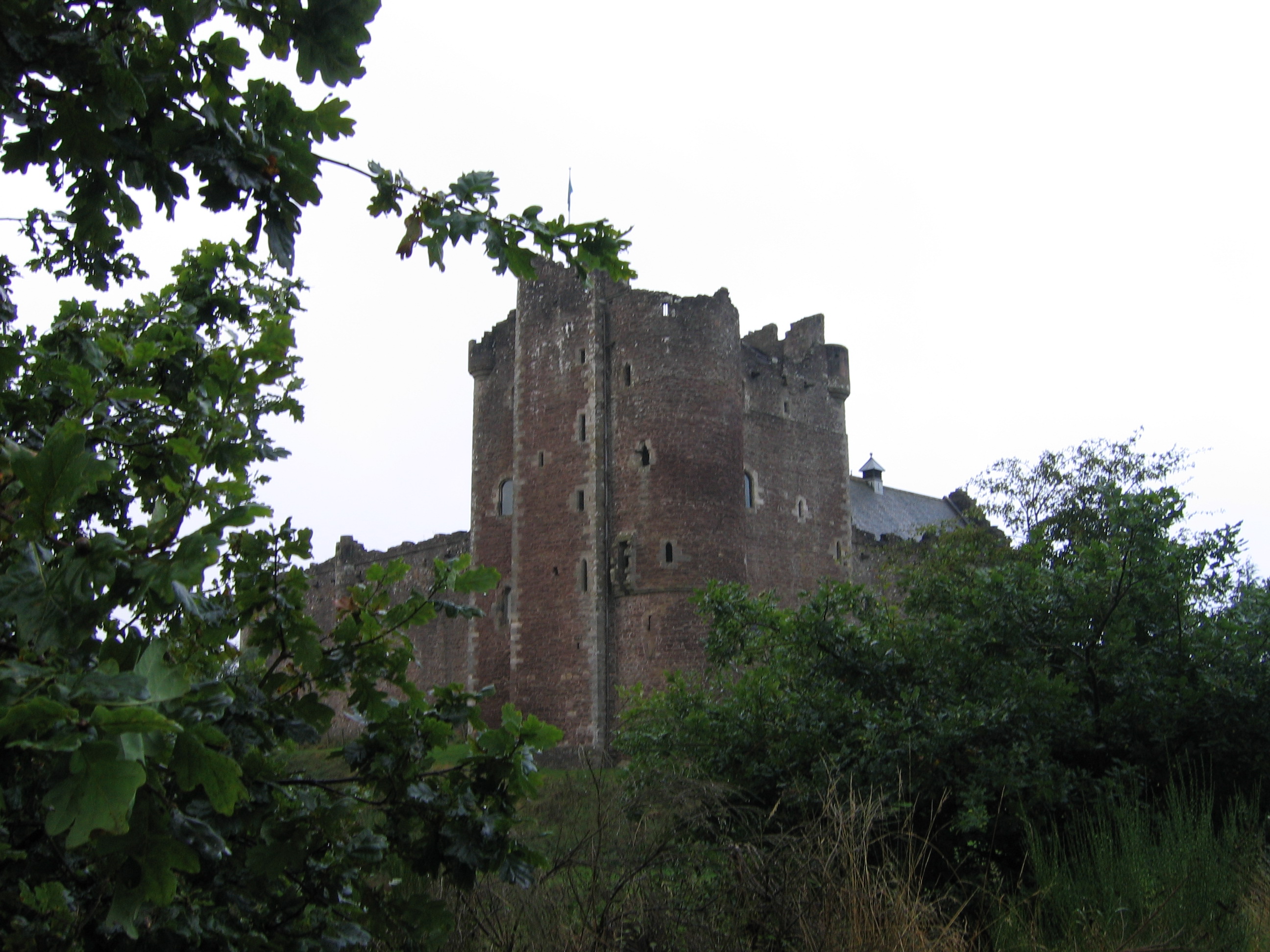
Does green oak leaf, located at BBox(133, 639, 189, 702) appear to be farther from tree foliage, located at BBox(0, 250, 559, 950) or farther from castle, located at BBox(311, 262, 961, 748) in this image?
castle, located at BBox(311, 262, 961, 748)

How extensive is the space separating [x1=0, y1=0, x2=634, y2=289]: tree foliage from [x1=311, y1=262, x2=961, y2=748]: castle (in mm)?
21338

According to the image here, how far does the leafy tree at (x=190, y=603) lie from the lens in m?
1.98

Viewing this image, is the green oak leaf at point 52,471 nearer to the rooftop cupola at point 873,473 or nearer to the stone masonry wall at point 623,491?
the stone masonry wall at point 623,491

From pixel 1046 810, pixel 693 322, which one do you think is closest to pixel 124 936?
pixel 1046 810

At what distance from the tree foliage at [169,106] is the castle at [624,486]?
2134 cm

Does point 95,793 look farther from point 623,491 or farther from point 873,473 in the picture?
point 873,473

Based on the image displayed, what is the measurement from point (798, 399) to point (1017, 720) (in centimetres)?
2134

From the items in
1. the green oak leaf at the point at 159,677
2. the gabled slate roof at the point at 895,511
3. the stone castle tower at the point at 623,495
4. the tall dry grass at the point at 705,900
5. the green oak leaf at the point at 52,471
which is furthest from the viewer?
the gabled slate roof at the point at 895,511

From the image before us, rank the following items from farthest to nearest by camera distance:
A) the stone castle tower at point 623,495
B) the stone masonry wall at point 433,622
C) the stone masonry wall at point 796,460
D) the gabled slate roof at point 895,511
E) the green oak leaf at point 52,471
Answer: the gabled slate roof at point 895,511
the stone masonry wall at point 433,622
the stone masonry wall at point 796,460
the stone castle tower at point 623,495
the green oak leaf at point 52,471

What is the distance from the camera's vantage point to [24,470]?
196 cm

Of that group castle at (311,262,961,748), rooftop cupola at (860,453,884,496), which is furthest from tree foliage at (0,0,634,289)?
rooftop cupola at (860,453,884,496)

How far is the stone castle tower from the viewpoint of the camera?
24344mm

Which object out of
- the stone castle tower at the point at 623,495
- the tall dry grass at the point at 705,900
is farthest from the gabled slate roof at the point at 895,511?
the tall dry grass at the point at 705,900

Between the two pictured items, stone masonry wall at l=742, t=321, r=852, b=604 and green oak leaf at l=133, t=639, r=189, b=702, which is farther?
stone masonry wall at l=742, t=321, r=852, b=604
